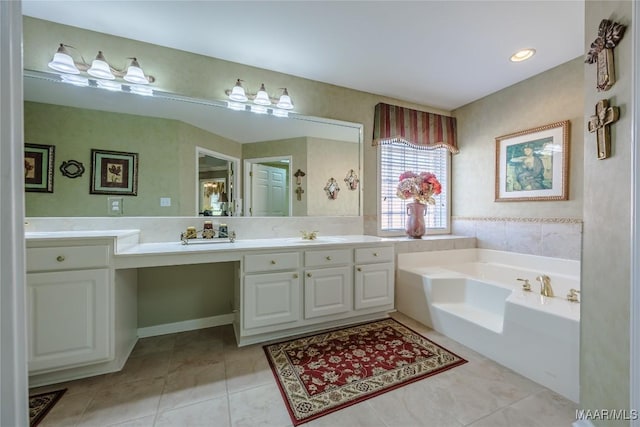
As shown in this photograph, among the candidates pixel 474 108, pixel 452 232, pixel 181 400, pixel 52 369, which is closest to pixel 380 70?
pixel 474 108

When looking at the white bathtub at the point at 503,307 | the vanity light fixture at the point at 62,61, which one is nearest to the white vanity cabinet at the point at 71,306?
the vanity light fixture at the point at 62,61

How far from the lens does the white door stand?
2.42 meters

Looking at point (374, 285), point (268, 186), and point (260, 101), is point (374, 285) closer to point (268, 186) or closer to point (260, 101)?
point (268, 186)

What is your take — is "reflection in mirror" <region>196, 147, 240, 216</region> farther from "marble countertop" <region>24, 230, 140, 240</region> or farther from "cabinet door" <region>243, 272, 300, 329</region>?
"cabinet door" <region>243, 272, 300, 329</region>

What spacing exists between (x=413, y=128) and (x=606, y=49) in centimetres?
216

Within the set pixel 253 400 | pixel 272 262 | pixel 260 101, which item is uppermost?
pixel 260 101

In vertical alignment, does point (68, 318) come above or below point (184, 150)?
below

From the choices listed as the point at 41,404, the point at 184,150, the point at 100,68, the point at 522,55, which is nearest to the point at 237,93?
the point at 184,150

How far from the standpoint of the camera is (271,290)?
197 cm

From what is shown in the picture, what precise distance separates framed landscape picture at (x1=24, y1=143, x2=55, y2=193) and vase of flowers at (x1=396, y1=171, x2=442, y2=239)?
313 cm

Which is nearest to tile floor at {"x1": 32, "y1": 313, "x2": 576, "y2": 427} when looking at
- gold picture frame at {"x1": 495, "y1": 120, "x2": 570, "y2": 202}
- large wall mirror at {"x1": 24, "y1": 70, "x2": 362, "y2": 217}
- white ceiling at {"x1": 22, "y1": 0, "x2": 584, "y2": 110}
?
large wall mirror at {"x1": 24, "y1": 70, "x2": 362, "y2": 217}

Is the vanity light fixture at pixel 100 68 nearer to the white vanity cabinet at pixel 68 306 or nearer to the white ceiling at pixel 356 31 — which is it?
the white ceiling at pixel 356 31

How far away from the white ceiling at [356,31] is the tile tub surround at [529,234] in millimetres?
1522

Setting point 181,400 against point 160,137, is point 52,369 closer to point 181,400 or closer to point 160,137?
point 181,400
